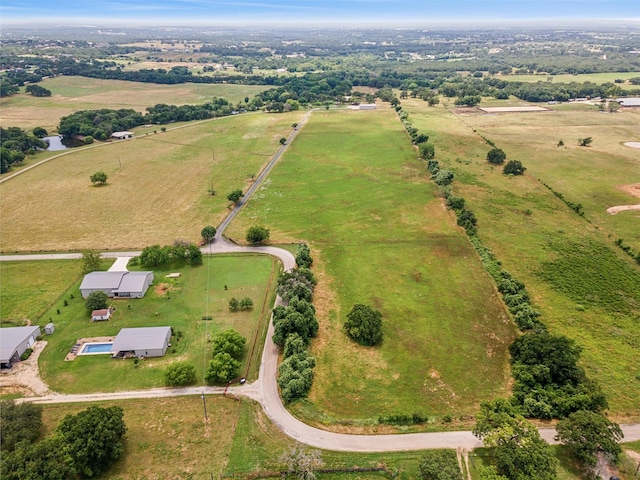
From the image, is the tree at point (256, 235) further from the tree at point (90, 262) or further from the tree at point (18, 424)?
the tree at point (18, 424)

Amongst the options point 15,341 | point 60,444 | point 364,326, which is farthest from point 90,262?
point 364,326

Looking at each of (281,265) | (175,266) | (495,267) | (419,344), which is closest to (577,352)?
(419,344)

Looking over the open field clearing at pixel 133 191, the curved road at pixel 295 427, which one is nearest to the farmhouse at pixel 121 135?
the open field clearing at pixel 133 191

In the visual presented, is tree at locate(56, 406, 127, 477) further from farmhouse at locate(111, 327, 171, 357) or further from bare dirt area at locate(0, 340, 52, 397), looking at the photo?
farmhouse at locate(111, 327, 171, 357)

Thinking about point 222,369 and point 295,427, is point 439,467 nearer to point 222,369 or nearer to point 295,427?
point 295,427

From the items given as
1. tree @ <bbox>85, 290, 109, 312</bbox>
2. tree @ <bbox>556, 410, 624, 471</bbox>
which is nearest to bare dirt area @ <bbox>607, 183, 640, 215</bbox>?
tree @ <bbox>556, 410, 624, 471</bbox>

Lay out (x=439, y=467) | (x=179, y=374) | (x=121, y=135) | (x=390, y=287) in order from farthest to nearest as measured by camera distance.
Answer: (x=121, y=135), (x=390, y=287), (x=179, y=374), (x=439, y=467)

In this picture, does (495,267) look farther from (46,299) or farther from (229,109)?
(229,109)
